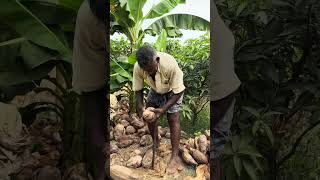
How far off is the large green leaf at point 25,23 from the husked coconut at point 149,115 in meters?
0.65

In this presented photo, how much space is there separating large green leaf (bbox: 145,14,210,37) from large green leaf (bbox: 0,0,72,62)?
681 millimetres

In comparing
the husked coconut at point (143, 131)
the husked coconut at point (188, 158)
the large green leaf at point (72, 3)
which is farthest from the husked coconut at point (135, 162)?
the large green leaf at point (72, 3)

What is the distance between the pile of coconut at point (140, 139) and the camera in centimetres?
187

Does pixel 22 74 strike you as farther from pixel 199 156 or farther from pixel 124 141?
pixel 199 156

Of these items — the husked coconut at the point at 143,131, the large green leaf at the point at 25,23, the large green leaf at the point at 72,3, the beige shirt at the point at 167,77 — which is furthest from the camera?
the husked coconut at the point at 143,131

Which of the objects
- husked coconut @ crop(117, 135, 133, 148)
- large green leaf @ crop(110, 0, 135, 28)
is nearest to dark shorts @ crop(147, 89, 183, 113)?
husked coconut @ crop(117, 135, 133, 148)

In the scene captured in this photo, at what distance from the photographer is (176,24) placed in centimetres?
194

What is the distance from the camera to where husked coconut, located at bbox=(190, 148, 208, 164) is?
187 centimetres

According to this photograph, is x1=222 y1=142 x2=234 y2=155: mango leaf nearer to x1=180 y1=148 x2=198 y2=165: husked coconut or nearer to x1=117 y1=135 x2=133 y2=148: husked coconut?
x1=180 y1=148 x2=198 y2=165: husked coconut

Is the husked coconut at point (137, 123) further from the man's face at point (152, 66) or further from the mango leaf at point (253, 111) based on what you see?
the mango leaf at point (253, 111)

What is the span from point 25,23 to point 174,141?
904 mm

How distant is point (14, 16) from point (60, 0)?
19 cm

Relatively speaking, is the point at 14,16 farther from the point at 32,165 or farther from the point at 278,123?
the point at 278,123

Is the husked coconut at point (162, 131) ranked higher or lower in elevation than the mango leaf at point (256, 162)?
higher
